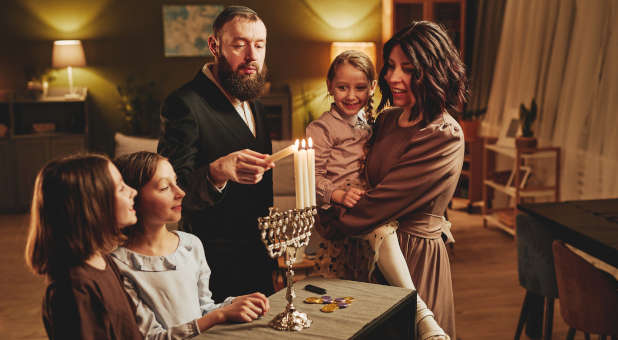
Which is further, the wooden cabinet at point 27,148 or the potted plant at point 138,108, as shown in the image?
the potted plant at point 138,108

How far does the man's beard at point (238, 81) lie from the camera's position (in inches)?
70.6

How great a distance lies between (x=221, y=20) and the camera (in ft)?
5.85

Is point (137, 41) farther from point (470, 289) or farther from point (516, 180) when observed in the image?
point (470, 289)

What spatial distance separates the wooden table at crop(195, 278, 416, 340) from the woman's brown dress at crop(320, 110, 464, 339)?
180 millimetres

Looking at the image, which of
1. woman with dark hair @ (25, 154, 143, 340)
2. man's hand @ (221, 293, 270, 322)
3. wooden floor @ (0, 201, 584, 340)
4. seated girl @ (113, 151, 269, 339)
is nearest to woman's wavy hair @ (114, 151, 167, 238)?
seated girl @ (113, 151, 269, 339)

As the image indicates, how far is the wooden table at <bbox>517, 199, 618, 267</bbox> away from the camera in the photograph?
8.04 ft

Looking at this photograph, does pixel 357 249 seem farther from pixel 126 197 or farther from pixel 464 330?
pixel 464 330

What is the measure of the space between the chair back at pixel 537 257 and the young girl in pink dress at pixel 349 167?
1.18 metres

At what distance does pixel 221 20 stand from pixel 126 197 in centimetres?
69

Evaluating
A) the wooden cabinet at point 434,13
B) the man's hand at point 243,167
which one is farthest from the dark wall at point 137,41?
the man's hand at point 243,167

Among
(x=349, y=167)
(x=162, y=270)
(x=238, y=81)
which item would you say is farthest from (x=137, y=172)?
(x=349, y=167)

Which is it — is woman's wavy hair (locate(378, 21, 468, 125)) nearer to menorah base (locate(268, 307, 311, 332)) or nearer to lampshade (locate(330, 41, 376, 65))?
menorah base (locate(268, 307, 311, 332))

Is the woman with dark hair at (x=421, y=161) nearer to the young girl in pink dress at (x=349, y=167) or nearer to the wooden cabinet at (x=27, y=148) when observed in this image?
the young girl in pink dress at (x=349, y=167)

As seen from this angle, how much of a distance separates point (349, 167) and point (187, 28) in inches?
222
